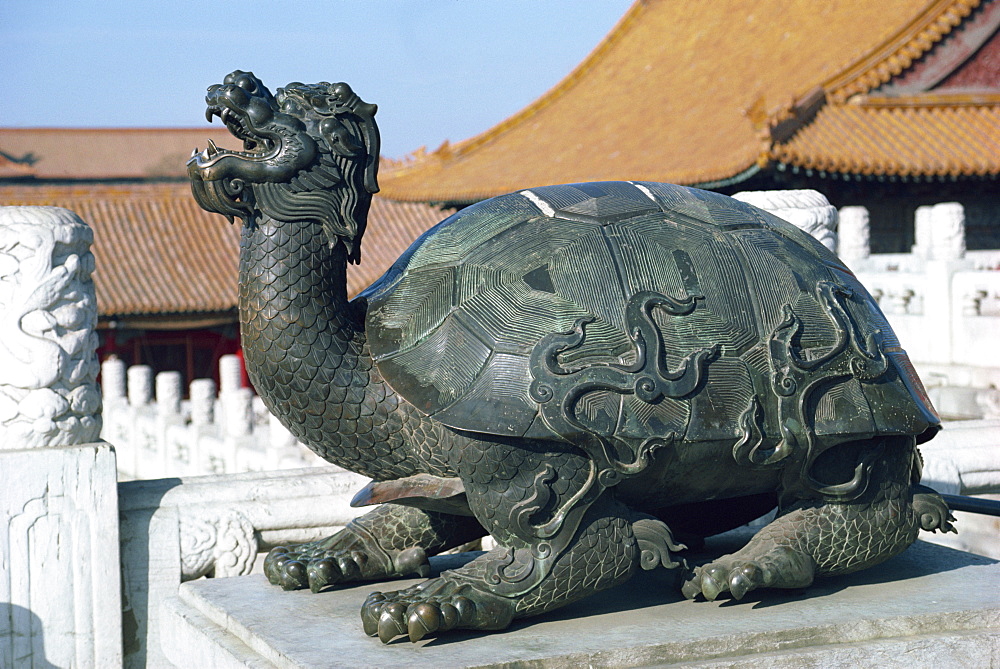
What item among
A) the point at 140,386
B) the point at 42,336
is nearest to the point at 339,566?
the point at 42,336

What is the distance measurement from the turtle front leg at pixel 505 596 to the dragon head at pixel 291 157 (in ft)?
2.85

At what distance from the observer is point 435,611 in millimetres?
2674

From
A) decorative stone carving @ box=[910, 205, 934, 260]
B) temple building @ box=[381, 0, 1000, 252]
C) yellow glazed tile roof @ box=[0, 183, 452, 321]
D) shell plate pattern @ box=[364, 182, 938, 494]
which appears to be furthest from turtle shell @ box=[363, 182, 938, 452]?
yellow glazed tile roof @ box=[0, 183, 452, 321]

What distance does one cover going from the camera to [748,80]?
1516 centimetres

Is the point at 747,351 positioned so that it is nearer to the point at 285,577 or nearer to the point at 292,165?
the point at 292,165

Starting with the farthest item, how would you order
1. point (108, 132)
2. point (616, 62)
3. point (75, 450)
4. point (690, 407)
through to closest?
point (108, 132)
point (616, 62)
point (75, 450)
point (690, 407)

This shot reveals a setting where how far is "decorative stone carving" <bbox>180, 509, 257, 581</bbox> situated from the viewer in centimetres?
386

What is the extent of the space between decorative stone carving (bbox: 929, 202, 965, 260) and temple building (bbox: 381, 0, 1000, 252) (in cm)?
352

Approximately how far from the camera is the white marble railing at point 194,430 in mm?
7238

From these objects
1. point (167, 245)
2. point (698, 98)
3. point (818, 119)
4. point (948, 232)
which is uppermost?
point (698, 98)

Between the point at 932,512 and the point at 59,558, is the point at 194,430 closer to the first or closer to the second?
the point at 59,558

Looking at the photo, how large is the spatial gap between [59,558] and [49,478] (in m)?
0.24

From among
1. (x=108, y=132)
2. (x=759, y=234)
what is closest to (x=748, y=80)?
(x=759, y=234)

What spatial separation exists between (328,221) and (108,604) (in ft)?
5.06
